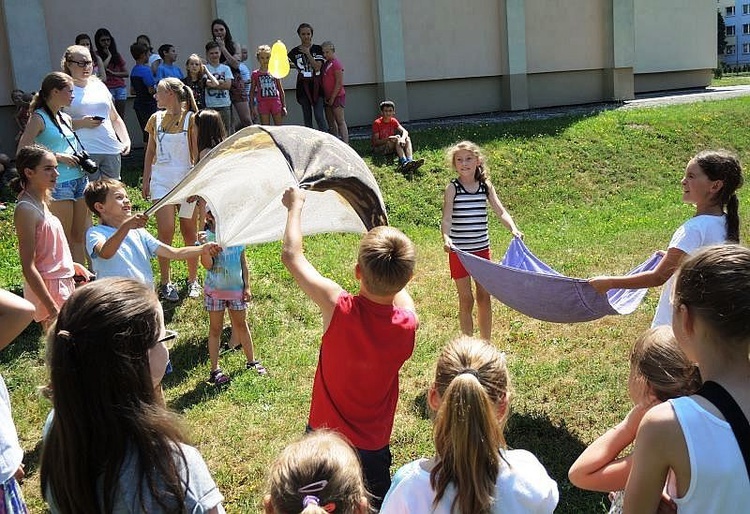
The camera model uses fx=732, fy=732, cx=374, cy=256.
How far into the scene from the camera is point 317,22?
16.8 m

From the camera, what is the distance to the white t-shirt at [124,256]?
14.2 feet

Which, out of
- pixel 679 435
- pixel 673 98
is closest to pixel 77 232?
pixel 679 435

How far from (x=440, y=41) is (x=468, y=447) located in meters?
18.0

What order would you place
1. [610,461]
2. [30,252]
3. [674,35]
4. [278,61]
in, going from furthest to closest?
[674,35] → [278,61] → [30,252] → [610,461]

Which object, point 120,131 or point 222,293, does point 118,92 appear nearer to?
point 120,131

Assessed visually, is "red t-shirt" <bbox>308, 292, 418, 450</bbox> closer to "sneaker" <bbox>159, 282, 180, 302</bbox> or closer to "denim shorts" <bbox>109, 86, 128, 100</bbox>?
"sneaker" <bbox>159, 282, 180, 302</bbox>

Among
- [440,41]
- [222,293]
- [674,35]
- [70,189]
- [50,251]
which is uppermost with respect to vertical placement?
[674,35]

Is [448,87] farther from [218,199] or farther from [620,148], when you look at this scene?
[218,199]

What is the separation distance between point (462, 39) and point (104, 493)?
18.7m

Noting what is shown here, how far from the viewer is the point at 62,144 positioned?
240 inches

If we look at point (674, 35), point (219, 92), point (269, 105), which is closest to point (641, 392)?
point (219, 92)

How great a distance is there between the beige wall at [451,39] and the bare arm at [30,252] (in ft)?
48.7

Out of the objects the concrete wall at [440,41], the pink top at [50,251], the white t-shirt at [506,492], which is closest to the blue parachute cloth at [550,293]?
the white t-shirt at [506,492]

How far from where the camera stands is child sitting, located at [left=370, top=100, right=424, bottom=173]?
12453 mm
